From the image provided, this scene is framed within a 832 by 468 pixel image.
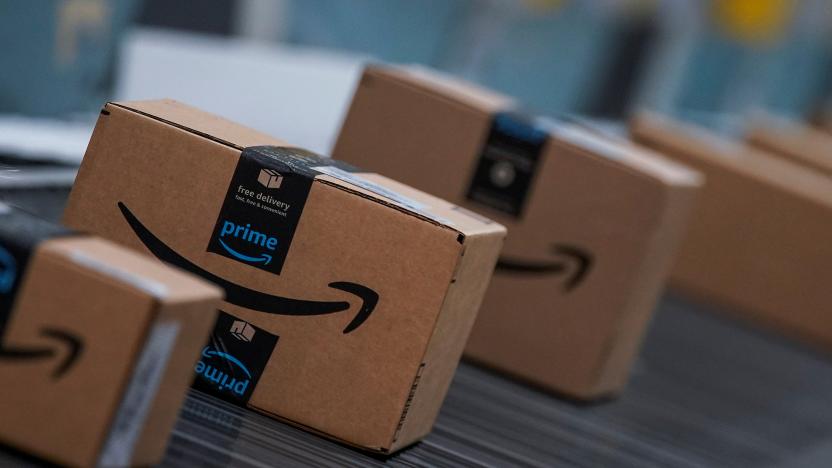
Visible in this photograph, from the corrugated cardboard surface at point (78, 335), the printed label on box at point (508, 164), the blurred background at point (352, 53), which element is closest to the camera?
the corrugated cardboard surface at point (78, 335)

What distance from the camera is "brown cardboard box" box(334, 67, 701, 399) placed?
296 cm

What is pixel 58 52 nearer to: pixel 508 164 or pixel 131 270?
A: pixel 508 164

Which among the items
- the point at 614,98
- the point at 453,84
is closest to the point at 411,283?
the point at 453,84

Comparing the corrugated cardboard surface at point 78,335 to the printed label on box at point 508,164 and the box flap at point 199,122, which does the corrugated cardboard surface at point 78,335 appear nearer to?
the box flap at point 199,122

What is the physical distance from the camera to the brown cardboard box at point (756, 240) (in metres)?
4.76

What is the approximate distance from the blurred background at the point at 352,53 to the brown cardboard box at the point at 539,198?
2.58 feet

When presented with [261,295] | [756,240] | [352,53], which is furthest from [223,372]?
[352,53]

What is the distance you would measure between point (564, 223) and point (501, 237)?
2.52ft

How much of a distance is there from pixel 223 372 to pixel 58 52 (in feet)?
7.52

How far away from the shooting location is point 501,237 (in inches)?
87.8

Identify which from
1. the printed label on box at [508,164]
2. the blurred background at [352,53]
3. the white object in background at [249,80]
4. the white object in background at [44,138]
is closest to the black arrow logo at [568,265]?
the printed label on box at [508,164]

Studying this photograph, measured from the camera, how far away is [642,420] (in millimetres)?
3115

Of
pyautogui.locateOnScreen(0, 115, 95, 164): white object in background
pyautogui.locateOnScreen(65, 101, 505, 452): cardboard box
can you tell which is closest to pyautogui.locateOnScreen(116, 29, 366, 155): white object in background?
pyautogui.locateOnScreen(0, 115, 95, 164): white object in background

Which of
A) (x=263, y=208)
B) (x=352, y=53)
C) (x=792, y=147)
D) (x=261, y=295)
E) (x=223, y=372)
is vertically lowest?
(x=223, y=372)
